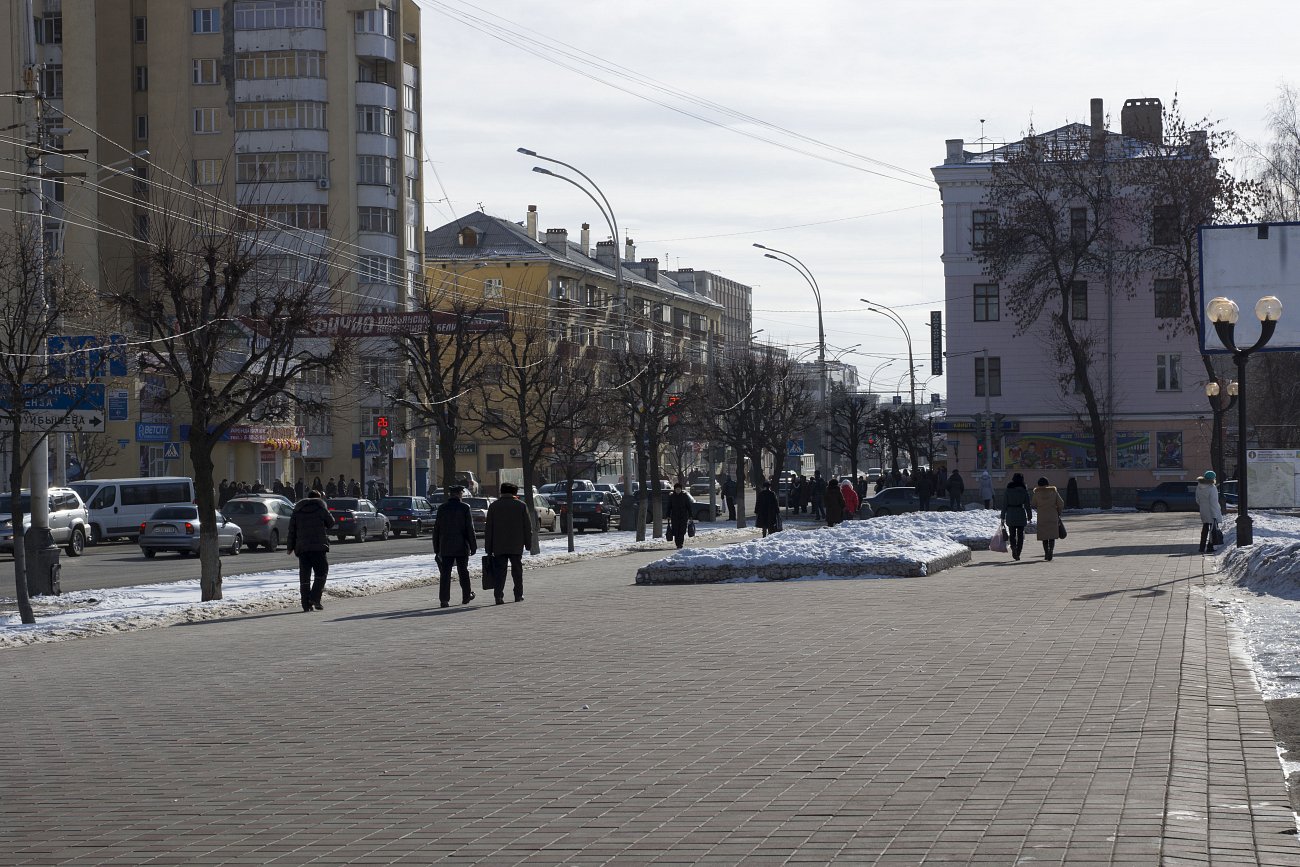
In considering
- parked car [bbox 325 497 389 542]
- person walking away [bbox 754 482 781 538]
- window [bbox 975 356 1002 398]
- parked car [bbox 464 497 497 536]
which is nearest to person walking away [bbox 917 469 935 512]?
parked car [bbox 464 497 497 536]

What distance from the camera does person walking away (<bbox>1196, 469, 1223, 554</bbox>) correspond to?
27625mm

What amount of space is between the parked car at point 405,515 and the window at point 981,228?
2806 centimetres

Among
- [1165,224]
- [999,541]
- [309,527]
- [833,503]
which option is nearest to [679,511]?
[833,503]

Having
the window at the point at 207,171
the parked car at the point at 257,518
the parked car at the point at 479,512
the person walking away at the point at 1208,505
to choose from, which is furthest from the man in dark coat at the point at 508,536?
the window at the point at 207,171

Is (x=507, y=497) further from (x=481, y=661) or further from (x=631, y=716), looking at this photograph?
(x=631, y=716)

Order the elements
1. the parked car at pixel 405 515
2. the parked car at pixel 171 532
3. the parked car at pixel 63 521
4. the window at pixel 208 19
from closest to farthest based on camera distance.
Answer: the parked car at pixel 171 532
the parked car at pixel 63 521
the parked car at pixel 405 515
the window at pixel 208 19

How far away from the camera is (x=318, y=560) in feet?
66.0

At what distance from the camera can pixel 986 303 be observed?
70625mm

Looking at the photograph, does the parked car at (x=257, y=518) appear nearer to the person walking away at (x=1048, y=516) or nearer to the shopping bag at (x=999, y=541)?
the shopping bag at (x=999, y=541)

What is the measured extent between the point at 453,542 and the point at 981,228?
53235 millimetres

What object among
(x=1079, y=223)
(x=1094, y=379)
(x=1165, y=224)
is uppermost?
(x=1079, y=223)

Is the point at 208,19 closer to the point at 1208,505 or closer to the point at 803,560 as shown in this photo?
the point at 1208,505

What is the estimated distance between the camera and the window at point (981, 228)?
67312 millimetres

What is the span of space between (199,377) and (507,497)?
4498 mm
